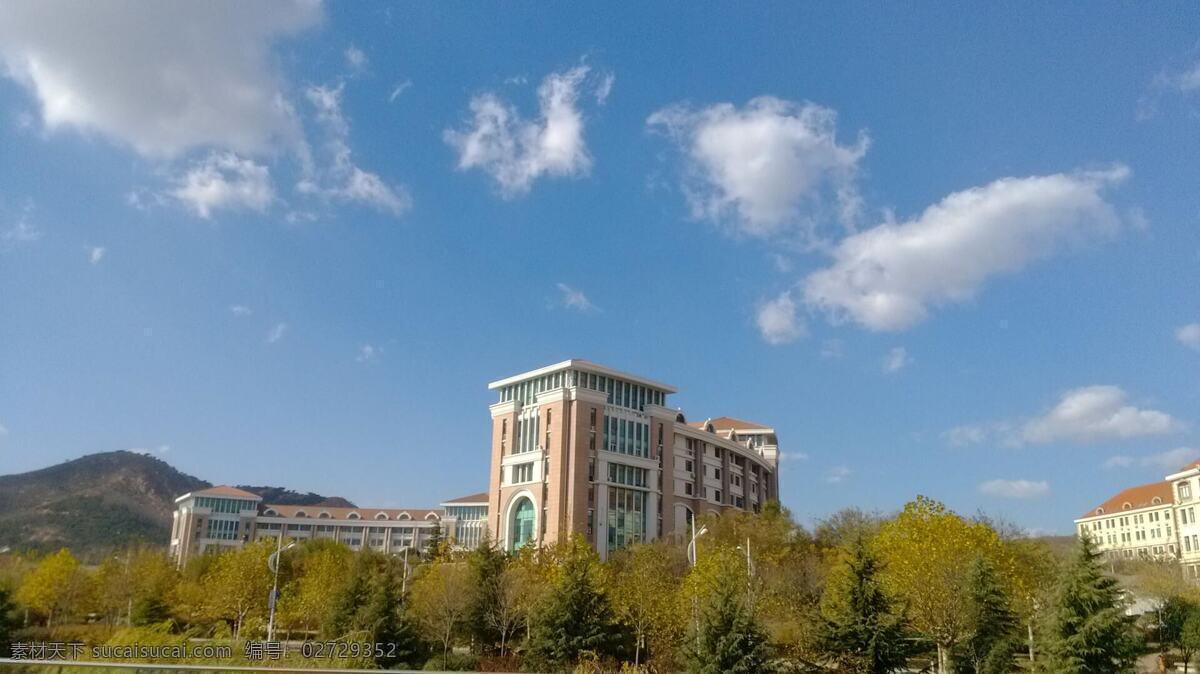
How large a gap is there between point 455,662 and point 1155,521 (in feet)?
230

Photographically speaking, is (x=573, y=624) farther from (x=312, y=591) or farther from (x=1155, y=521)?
(x=1155, y=521)

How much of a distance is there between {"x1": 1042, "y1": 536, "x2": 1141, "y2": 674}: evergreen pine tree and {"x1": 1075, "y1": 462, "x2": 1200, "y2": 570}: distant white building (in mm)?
43822

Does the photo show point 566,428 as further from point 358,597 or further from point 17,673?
point 17,673

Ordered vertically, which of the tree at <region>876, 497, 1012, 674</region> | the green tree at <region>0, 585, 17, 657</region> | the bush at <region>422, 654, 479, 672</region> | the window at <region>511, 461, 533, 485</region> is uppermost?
the window at <region>511, 461, 533, 485</region>

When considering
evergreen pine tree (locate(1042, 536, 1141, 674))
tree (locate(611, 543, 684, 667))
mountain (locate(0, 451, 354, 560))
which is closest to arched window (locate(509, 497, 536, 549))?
tree (locate(611, 543, 684, 667))

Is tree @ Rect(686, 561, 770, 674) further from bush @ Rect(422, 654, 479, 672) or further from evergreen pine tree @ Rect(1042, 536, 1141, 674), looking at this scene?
bush @ Rect(422, 654, 479, 672)

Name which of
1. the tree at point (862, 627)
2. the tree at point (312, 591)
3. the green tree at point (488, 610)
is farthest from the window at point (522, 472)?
the tree at point (862, 627)

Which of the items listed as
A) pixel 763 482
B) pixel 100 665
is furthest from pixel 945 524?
pixel 763 482

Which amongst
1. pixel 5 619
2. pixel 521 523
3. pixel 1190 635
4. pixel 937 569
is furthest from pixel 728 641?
pixel 521 523

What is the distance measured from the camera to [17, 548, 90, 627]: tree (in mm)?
36688

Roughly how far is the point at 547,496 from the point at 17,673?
43590 millimetres

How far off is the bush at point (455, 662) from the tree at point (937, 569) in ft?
41.6

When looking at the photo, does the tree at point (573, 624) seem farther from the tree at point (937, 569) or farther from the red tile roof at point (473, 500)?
the red tile roof at point (473, 500)

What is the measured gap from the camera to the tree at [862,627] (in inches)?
818
